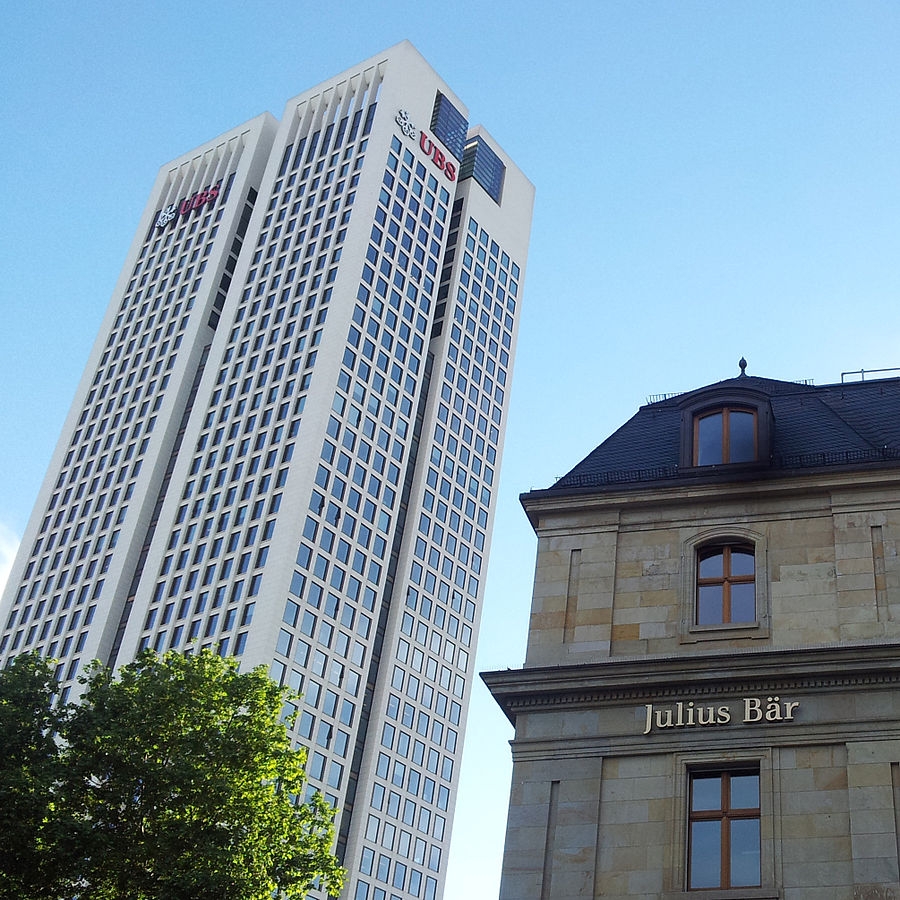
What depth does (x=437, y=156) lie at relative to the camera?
134125 millimetres

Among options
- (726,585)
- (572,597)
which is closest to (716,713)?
(726,585)

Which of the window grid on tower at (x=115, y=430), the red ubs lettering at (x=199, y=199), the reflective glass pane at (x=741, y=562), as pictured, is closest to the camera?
the reflective glass pane at (x=741, y=562)

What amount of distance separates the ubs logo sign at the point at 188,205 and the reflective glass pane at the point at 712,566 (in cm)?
11891

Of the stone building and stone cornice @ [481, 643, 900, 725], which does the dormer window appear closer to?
the stone building

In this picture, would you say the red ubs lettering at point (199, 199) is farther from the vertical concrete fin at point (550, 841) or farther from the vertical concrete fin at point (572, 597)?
the vertical concrete fin at point (550, 841)

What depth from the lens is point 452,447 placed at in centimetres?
12331

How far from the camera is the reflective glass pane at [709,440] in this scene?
29828 millimetres

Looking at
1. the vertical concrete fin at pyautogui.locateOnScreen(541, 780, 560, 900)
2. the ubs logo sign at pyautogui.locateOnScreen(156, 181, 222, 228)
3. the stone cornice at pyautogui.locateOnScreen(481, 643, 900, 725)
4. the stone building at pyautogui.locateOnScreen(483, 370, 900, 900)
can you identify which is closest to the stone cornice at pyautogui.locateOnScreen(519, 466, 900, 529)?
the stone building at pyautogui.locateOnScreen(483, 370, 900, 900)

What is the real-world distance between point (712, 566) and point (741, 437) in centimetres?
341

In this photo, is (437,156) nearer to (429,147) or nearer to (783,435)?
(429,147)

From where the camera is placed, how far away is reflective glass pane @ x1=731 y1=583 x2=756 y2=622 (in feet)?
88.7

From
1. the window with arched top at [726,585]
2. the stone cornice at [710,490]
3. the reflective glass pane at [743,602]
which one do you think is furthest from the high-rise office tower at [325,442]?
the reflective glass pane at [743,602]

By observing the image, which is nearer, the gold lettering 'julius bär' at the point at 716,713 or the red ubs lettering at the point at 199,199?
the gold lettering 'julius bär' at the point at 716,713

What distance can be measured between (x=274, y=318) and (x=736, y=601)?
98193mm
